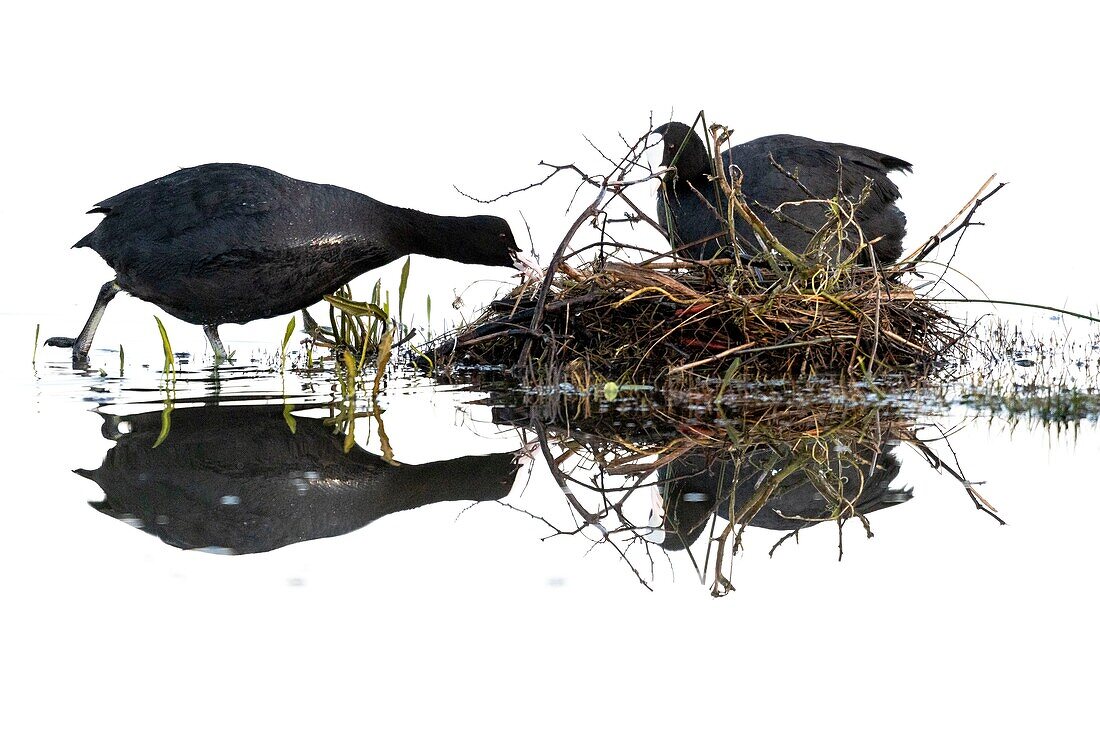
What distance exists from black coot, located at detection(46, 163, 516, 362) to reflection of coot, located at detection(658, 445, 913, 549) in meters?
3.37

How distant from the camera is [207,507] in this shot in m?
3.13

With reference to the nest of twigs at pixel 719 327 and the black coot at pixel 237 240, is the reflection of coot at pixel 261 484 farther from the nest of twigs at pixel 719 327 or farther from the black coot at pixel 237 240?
the black coot at pixel 237 240

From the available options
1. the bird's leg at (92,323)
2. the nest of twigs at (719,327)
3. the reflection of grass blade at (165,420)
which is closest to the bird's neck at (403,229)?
the nest of twigs at (719,327)

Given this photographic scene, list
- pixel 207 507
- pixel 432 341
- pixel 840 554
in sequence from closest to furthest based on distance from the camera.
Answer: pixel 840 554
pixel 207 507
pixel 432 341

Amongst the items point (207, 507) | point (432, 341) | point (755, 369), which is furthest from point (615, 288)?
point (207, 507)

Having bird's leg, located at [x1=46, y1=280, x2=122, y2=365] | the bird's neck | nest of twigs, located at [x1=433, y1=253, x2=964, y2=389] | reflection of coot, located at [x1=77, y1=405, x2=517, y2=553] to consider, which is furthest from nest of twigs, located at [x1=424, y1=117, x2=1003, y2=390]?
bird's leg, located at [x1=46, y1=280, x2=122, y2=365]

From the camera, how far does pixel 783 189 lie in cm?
643

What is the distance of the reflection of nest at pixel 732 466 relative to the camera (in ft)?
9.61

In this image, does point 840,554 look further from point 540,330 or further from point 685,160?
point 685,160

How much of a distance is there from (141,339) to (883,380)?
5.66 metres

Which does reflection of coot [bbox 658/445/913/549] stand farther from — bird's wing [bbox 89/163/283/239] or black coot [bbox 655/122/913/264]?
bird's wing [bbox 89/163/283/239]

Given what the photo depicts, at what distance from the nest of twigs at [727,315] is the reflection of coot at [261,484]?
1885mm

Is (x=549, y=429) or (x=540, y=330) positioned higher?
(x=540, y=330)

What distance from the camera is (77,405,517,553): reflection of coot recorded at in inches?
116
